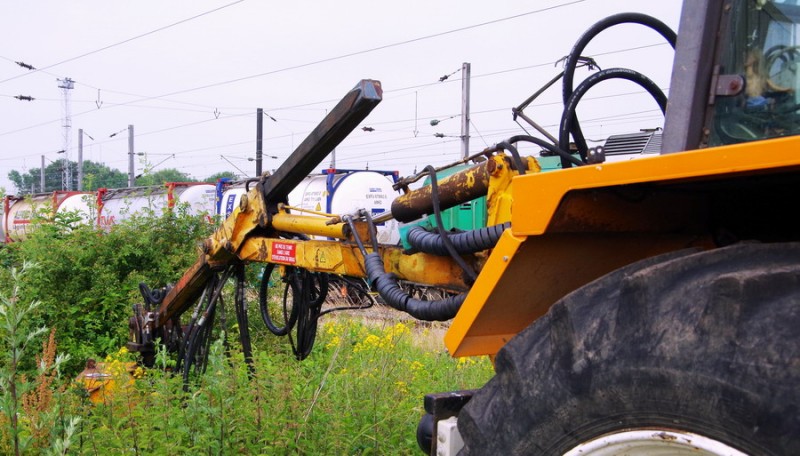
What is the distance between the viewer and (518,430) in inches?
72.5

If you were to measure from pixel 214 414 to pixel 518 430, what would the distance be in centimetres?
237

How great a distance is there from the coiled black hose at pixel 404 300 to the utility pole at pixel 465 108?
15258mm

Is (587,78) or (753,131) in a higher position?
(587,78)

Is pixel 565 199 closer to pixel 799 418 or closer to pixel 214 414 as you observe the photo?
pixel 799 418

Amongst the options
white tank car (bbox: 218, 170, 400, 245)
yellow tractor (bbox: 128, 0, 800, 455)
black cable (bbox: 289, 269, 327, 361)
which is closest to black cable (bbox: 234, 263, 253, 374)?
black cable (bbox: 289, 269, 327, 361)

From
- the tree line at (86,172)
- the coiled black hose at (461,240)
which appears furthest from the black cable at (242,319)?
the tree line at (86,172)

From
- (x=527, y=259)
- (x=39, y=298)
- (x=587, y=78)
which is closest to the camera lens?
(x=527, y=259)

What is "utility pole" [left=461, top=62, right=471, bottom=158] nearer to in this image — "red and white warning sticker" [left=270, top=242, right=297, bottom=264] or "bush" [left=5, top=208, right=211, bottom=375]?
"bush" [left=5, top=208, right=211, bottom=375]

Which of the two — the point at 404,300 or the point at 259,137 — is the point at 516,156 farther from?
the point at 259,137

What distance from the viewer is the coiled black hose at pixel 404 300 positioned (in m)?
2.91

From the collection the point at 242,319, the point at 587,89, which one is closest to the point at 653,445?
the point at 587,89

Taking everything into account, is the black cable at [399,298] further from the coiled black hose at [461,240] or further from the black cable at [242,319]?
the black cable at [242,319]

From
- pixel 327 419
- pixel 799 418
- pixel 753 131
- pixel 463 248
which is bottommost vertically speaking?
pixel 327 419

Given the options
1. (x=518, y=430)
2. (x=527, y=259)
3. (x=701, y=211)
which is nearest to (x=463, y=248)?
(x=527, y=259)
